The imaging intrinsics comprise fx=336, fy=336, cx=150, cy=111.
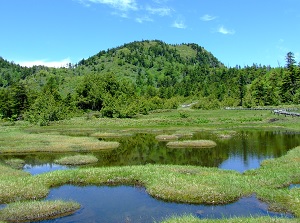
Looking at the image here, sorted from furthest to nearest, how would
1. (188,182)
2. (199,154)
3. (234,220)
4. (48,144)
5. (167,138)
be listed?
(167,138)
(48,144)
(199,154)
(188,182)
(234,220)

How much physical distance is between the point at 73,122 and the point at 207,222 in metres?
90.8

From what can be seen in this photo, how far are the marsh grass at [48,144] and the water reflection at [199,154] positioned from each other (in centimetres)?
318

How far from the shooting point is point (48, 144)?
5872 cm

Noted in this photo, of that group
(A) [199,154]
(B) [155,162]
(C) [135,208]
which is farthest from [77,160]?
(C) [135,208]

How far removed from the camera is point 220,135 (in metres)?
69.1

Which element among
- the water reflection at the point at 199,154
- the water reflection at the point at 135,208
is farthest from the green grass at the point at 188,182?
the water reflection at the point at 199,154

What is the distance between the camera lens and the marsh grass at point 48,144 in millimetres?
54781

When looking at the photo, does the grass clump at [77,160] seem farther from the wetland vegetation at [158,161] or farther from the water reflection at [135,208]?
the water reflection at [135,208]

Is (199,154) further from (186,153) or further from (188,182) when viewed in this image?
(188,182)

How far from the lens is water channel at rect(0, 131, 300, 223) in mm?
23438

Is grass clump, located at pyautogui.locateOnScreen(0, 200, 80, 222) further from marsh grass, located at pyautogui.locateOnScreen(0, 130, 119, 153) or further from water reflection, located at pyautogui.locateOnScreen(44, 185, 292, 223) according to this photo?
marsh grass, located at pyautogui.locateOnScreen(0, 130, 119, 153)

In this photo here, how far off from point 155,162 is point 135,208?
1929 cm

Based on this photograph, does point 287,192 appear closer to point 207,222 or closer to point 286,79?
point 207,222

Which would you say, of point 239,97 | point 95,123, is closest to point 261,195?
point 95,123
